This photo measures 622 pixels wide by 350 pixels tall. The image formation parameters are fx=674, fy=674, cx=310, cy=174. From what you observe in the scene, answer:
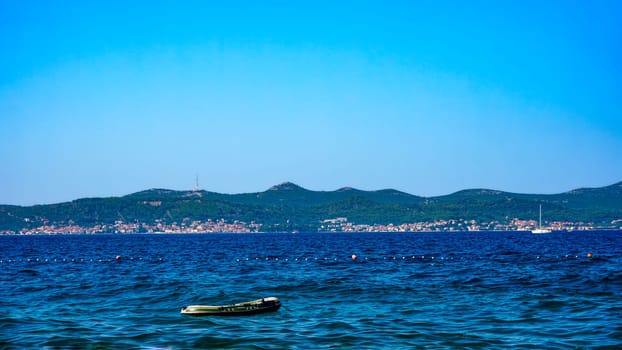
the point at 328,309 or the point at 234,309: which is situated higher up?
the point at 234,309

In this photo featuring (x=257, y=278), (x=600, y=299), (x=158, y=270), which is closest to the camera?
(x=600, y=299)

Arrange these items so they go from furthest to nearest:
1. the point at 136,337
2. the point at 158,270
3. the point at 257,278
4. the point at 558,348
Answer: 1. the point at 158,270
2. the point at 257,278
3. the point at 136,337
4. the point at 558,348

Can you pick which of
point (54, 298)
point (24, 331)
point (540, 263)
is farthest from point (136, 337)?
point (540, 263)

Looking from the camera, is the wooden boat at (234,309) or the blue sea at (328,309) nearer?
the blue sea at (328,309)

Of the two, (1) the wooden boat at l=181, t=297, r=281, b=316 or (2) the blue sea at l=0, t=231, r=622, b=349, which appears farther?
(1) the wooden boat at l=181, t=297, r=281, b=316

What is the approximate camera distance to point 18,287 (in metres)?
55.0

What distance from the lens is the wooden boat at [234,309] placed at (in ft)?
124

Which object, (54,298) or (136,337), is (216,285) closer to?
(54,298)

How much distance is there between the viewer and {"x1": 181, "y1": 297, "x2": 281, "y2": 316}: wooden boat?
3788 cm

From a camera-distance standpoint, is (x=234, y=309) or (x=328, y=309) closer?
(x=234, y=309)

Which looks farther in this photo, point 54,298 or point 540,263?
point 540,263

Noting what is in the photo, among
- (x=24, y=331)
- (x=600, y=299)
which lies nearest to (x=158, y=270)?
(x=24, y=331)

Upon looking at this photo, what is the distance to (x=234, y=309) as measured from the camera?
3831cm

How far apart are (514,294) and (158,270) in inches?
1583
